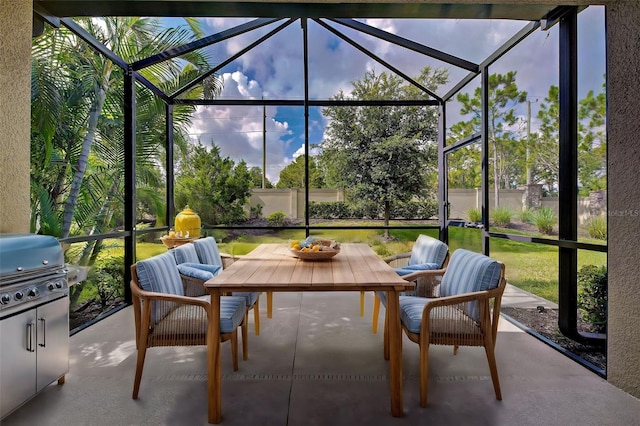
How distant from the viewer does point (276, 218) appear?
5.43 meters

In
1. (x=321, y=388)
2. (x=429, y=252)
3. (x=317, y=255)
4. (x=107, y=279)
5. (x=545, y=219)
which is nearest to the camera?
(x=321, y=388)

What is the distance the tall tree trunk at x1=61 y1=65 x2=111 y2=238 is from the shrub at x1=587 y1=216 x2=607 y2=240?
525 centimetres

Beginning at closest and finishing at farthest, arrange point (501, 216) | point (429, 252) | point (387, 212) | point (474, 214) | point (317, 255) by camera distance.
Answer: point (317, 255), point (429, 252), point (501, 216), point (474, 214), point (387, 212)

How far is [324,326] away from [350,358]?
2.41 ft

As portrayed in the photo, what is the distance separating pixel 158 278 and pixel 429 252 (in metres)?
2.17

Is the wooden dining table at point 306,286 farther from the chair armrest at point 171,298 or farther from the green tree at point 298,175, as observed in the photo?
the green tree at point 298,175

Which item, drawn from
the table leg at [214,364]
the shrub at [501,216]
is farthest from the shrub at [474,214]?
the table leg at [214,364]

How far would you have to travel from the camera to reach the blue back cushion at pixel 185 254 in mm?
Result: 2666

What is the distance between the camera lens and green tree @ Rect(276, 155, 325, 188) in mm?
5414

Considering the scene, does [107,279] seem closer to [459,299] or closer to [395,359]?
[395,359]

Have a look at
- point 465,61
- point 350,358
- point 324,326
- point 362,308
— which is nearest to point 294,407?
point 350,358

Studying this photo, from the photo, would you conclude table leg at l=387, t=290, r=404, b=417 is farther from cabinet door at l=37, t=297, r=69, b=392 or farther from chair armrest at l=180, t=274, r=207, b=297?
cabinet door at l=37, t=297, r=69, b=392

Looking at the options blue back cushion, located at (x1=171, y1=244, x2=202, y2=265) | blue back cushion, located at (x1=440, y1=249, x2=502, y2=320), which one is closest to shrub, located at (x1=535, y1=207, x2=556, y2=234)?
blue back cushion, located at (x1=440, y1=249, x2=502, y2=320)

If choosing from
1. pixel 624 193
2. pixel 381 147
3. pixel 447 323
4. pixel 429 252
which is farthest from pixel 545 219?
pixel 381 147
